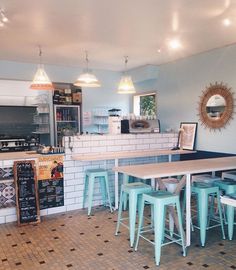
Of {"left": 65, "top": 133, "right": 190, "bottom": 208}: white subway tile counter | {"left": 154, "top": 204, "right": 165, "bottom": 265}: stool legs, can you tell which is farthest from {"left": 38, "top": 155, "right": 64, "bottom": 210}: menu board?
{"left": 154, "top": 204, "right": 165, "bottom": 265}: stool legs

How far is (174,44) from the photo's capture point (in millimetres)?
4586

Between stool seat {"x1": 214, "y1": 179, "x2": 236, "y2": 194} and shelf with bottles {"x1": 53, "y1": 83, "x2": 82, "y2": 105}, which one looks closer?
stool seat {"x1": 214, "y1": 179, "x2": 236, "y2": 194}

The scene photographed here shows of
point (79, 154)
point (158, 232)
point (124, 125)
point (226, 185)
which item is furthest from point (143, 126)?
point (158, 232)

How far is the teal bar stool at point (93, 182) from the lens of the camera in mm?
4217

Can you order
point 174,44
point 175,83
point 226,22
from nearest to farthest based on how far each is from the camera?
point 226,22 < point 174,44 < point 175,83

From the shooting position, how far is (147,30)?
3859 millimetres

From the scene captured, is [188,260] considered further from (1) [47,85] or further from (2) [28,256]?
(1) [47,85]

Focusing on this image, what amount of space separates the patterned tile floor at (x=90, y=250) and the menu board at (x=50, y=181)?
46cm

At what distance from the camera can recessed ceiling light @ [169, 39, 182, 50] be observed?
4.42 metres

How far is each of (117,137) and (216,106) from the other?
71.0 inches

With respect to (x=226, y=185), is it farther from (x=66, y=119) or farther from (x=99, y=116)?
(x=66, y=119)

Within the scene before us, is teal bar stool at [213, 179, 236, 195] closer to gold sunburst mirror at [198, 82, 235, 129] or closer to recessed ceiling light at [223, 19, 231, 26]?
gold sunburst mirror at [198, 82, 235, 129]

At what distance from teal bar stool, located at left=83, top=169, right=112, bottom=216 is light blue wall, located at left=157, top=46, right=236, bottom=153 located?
2.01m

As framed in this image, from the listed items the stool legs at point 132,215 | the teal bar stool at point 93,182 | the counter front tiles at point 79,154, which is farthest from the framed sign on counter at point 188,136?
the stool legs at point 132,215
